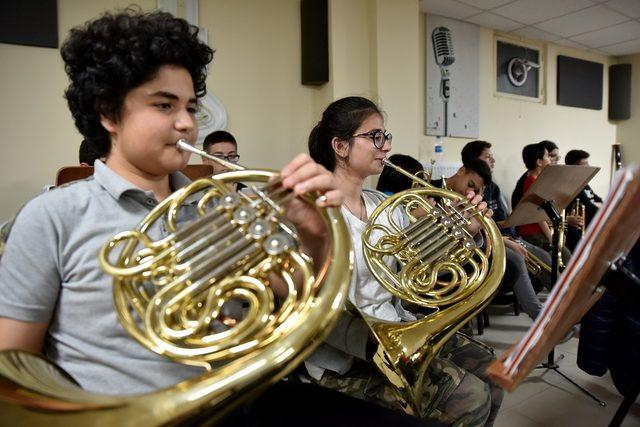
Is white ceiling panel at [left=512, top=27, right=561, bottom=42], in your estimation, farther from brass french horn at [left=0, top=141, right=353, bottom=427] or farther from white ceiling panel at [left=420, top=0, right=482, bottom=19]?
brass french horn at [left=0, top=141, right=353, bottom=427]

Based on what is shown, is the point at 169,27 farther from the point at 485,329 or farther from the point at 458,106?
the point at 458,106

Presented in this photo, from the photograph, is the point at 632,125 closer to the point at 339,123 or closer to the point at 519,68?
the point at 519,68

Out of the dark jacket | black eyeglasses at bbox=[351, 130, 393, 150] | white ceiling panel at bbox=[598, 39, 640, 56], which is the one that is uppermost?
white ceiling panel at bbox=[598, 39, 640, 56]

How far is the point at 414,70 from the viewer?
3.20 m

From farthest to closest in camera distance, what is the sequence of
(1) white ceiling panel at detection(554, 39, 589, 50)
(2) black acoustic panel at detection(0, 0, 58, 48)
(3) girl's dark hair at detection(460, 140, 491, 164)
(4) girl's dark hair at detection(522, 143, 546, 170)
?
(1) white ceiling panel at detection(554, 39, 589, 50) → (4) girl's dark hair at detection(522, 143, 546, 170) → (3) girl's dark hair at detection(460, 140, 491, 164) → (2) black acoustic panel at detection(0, 0, 58, 48)

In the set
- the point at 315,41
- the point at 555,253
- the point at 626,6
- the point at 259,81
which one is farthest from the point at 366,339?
the point at 626,6

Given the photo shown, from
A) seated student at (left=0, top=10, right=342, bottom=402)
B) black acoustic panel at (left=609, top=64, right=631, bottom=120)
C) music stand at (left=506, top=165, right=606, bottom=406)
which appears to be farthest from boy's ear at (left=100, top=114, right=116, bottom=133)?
black acoustic panel at (left=609, top=64, right=631, bottom=120)

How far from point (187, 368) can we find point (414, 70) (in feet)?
9.78

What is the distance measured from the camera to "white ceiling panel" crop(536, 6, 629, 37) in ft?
12.7

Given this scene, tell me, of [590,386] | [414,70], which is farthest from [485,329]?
[414,70]

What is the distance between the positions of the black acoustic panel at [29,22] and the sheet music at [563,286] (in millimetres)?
2602

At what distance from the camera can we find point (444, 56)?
12.4 ft

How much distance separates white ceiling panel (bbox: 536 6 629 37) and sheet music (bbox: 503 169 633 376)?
425cm

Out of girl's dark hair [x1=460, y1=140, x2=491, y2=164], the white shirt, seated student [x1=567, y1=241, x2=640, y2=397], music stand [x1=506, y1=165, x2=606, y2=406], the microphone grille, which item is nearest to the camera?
the white shirt
